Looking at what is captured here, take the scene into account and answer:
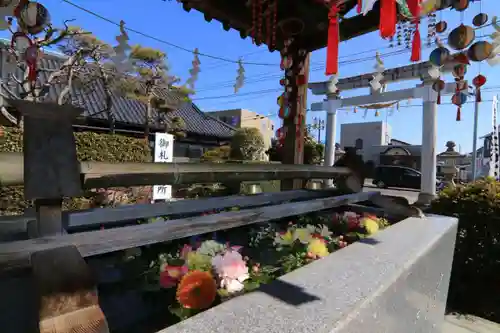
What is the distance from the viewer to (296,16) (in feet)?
10.5

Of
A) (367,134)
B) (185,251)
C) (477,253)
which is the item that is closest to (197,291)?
(185,251)

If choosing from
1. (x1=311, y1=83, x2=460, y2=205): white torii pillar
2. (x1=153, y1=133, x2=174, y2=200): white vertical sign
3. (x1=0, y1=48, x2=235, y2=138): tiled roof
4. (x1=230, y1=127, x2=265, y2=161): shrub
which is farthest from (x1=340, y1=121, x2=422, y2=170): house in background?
(x1=153, y1=133, x2=174, y2=200): white vertical sign

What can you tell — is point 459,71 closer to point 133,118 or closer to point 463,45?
point 463,45

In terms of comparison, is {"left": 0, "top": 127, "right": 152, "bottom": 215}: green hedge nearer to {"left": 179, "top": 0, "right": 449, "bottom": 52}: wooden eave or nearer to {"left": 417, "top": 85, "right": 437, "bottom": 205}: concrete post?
{"left": 179, "top": 0, "right": 449, "bottom": 52}: wooden eave

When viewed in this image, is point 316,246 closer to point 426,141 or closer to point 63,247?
point 63,247

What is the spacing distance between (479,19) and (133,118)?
422 inches

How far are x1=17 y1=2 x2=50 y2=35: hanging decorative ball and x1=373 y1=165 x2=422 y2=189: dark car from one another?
18029mm

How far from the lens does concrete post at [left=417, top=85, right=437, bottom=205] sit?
10.1 metres

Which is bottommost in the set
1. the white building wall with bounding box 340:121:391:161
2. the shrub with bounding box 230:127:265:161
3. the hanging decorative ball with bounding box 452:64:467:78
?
the shrub with bounding box 230:127:265:161

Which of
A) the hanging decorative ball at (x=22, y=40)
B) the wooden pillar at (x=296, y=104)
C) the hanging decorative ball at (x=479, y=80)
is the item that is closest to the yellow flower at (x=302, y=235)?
the wooden pillar at (x=296, y=104)

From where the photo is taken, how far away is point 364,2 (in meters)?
2.01

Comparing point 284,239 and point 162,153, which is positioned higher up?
point 162,153

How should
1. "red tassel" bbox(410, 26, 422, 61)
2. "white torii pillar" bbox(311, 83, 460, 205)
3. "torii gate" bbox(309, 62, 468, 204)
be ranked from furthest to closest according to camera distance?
"torii gate" bbox(309, 62, 468, 204)
"white torii pillar" bbox(311, 83, 460, 205)
"red tassel" bbox(410, 26, 422, 61)

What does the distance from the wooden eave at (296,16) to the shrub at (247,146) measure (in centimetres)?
649
